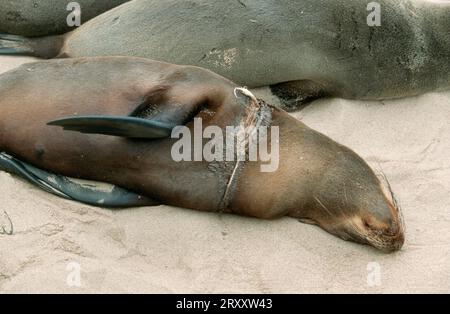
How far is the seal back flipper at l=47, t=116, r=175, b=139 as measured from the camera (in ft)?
10.7

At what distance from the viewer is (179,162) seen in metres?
3.46

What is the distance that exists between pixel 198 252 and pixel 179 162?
0.39m

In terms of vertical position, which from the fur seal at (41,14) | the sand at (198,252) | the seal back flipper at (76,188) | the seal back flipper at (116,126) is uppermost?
the seal back flipper at (116,126)

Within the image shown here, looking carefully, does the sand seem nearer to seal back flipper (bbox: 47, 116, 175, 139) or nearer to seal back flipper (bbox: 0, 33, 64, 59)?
seal back flipper (bbox: 47, 116, 175, 139)

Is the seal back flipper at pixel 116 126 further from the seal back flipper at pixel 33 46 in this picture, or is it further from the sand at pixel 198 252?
the seal back flipper at pixel 33 46

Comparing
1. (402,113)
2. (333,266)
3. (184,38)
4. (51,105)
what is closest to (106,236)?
(51,105)

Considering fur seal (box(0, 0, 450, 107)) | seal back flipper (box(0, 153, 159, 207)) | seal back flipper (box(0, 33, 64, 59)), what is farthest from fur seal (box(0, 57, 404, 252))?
seal back flipper (box(0, 33, 64, 59))

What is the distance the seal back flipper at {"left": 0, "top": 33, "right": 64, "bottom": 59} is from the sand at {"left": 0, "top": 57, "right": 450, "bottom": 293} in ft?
4.53

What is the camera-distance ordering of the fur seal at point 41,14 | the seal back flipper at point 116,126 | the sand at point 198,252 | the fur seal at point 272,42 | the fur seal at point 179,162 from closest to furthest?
the sand at point 198,252 → the seal back flipper at point 116,126 → the fur seal at point 179,162 → the fur seal at point 272,42 → the fur seal at point 41,14

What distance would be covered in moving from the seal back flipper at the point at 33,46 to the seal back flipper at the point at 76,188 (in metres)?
1.31

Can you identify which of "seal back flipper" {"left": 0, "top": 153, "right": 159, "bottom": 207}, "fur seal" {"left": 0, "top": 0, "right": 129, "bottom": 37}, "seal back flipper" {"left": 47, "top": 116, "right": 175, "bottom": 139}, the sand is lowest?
the sand

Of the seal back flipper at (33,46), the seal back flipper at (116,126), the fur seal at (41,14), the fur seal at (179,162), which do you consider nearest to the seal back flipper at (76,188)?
the fur seal at (179,162)

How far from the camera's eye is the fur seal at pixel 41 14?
494 cm
